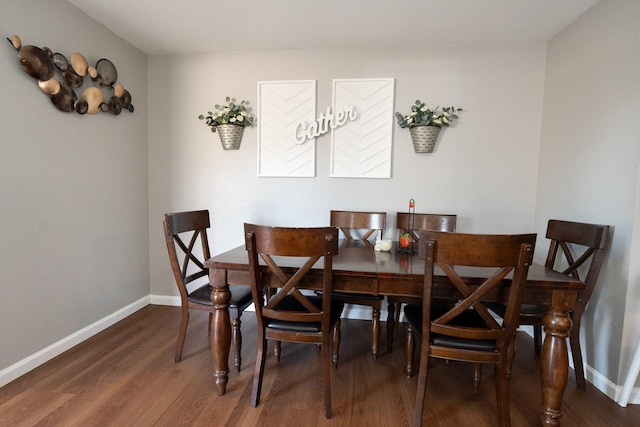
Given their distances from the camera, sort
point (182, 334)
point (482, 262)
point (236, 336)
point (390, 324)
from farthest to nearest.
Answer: point (390, 324) → point (182, 334) → point (236, 336) → point (482, 262)

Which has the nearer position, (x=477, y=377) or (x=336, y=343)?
(x=477, y=377)

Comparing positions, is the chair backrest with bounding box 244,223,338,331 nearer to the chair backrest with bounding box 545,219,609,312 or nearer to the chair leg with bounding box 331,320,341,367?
the chair leg with bounding box 331,320,341,367

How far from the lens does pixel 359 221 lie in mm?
2529

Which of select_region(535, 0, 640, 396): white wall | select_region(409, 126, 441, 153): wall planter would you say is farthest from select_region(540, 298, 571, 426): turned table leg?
select_region(409, 126, 441, 153): wall planter

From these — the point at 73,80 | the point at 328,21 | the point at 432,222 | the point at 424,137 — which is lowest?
the point at 432,222

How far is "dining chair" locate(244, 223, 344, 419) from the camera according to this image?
1.41m

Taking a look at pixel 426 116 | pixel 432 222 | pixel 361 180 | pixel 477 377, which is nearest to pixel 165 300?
pixel 361 180

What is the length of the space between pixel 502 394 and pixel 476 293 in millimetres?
527

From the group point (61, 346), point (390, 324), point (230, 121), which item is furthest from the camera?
point (230, 121)

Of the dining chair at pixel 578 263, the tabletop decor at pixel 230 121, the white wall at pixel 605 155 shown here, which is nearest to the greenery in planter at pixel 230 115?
the tabletop decor at pixel 230 121

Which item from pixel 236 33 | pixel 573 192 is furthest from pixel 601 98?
pixel 236 33

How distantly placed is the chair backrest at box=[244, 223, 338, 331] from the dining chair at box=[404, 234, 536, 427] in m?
0.45

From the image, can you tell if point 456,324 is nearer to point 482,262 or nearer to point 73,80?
point 482,262

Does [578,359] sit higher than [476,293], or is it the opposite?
[476,293]
